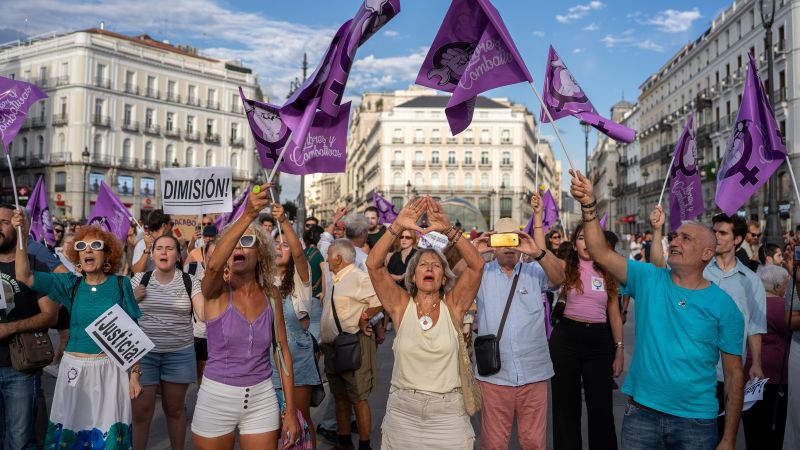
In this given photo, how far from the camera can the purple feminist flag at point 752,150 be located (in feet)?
18.8

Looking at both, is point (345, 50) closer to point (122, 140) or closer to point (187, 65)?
point (122, 140)

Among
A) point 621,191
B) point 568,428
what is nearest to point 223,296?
point 568,428

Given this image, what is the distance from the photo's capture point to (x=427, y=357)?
385cm

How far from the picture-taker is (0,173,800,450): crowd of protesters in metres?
3.61

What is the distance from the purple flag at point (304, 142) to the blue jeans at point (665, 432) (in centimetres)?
288

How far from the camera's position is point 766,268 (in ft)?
17.1

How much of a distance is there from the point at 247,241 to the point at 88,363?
130cm

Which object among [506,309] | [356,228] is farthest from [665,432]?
[356,228]

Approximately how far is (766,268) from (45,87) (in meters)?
62.4

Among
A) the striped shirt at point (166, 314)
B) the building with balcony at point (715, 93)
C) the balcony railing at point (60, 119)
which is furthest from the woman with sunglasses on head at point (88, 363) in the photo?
the balcony railing at point (60, 119)

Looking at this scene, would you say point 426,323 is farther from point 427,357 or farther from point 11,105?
point 11,105

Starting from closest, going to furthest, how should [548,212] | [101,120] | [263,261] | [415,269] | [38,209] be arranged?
[263,261]
[415,269]
[38,209]
[548,212]
[101,120]

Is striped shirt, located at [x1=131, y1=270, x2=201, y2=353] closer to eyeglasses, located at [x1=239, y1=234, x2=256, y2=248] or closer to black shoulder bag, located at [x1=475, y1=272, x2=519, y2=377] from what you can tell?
eyeglasses, located at [x1=239, y1=234, x2=256, y2=248]

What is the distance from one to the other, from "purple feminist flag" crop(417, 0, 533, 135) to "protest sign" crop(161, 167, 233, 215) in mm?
3093
